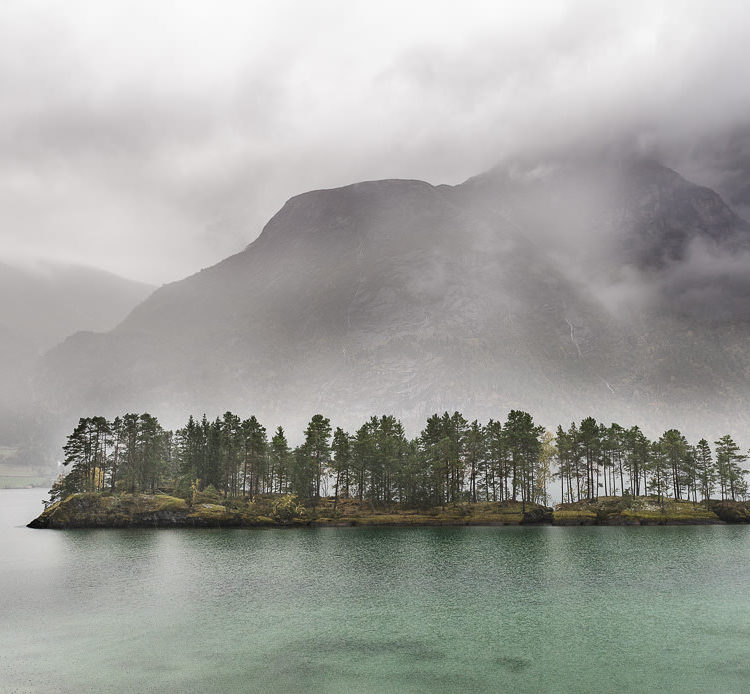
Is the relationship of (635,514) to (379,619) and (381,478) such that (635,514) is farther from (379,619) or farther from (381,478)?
(379,619)

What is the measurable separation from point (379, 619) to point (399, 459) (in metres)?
96.5

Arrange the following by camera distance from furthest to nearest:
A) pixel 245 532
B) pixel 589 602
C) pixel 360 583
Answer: pixel 245 532
pixel 360 583
pixel 589 602

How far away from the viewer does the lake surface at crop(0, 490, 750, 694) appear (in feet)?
104

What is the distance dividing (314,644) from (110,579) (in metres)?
36.7

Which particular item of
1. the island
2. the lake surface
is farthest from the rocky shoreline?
the lake surface

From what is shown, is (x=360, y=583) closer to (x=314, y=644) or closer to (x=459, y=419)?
(x=314, y=644)

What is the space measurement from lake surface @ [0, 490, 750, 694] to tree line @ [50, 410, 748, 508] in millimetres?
50332

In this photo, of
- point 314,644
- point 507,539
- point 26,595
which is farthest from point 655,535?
point 26,595

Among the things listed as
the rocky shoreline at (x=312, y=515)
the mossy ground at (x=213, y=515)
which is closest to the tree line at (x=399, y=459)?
the rocky shoreline at (x=312, y=515)

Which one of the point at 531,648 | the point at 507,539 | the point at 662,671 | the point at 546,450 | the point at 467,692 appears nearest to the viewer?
the point at 467,692

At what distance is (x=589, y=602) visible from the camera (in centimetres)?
4966

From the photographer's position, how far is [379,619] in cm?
4444

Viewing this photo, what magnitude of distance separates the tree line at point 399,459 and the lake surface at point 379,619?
165 ft

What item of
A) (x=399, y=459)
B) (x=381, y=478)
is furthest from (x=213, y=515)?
(x=399, y=459)
